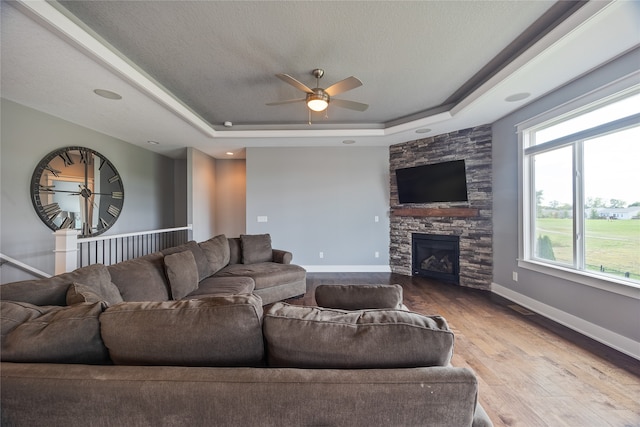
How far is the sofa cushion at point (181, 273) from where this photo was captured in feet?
7.87

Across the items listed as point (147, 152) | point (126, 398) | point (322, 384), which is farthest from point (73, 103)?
point (322, 384)

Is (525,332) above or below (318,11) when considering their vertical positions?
below

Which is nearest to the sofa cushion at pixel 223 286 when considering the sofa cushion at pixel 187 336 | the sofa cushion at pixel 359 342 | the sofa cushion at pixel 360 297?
the sofa cushion at pixel 360 297

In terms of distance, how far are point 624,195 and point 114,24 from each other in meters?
4.80

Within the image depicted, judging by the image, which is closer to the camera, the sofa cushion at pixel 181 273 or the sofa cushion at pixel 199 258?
the sofa cushion at pixel 181 273

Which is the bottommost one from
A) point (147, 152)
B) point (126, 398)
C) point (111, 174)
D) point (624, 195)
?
point (126, 398)

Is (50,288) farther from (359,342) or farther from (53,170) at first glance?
(53,170)

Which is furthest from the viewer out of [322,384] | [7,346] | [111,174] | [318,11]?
[111,174]

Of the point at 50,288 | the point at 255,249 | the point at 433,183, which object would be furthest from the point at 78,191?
the point at 433,183

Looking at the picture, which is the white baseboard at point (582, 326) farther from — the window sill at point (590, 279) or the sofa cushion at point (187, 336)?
the sofa cushion at point (187, 336)

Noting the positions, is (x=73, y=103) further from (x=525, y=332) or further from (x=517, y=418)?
(x=525, y=332)

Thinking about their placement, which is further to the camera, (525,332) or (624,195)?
(525,332)

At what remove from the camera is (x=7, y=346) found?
855 mm

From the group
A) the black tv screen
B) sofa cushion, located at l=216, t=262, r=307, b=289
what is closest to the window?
the black tv screen
